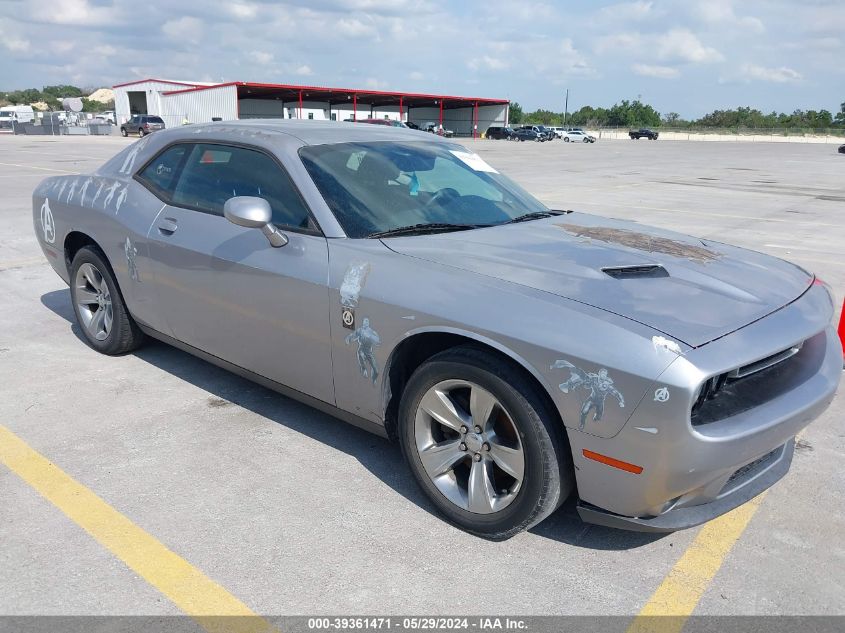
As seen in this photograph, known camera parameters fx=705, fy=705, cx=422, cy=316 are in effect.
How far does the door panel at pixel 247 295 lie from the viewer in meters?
3.20

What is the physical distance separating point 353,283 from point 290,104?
212ft

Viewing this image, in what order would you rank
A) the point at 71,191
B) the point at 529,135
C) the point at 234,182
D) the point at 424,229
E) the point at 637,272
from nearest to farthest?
the point at 637,272 < the point at 424,229 < the point at 234,182 < the point at 71,191 < the point at 529,135

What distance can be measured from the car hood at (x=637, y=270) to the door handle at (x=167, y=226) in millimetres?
1454

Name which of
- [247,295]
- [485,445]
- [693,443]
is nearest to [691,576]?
[693,443]

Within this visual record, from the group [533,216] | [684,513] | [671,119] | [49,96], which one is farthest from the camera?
[49,96]

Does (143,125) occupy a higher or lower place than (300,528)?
higher

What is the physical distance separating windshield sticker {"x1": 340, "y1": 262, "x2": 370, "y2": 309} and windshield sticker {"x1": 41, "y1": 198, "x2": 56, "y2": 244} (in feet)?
9.99

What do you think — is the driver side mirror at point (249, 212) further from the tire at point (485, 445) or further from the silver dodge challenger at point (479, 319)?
the tire at point (485, 445)

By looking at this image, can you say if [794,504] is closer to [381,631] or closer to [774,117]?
[381,631]

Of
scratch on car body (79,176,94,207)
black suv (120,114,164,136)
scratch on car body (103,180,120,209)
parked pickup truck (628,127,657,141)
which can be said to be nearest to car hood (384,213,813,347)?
scratch on car body (103,180,120,209)

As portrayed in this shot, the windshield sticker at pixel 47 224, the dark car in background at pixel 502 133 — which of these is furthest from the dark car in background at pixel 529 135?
the windshield sticker at pixel 47 224

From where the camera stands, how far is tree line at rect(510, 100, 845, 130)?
10219cm

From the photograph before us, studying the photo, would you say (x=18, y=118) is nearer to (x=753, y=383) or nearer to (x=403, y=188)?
(x=403, y=188)

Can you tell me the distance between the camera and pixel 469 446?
2812 mm
